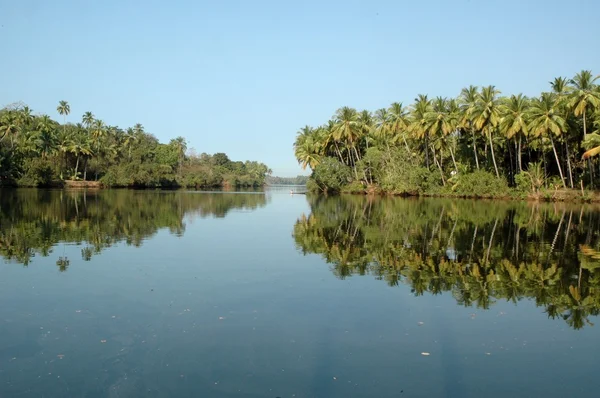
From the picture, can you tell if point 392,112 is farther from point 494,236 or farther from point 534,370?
point 534,370

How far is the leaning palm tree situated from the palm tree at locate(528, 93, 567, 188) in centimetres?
203

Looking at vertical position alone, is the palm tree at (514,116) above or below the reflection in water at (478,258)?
above

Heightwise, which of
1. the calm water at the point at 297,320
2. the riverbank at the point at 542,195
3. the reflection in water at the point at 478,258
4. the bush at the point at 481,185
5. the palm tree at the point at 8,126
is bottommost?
the calm water at the point at 297,320

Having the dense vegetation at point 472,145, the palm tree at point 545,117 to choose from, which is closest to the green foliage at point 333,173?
the dense vegetation at point 472,145

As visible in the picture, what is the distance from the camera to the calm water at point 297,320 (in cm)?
679

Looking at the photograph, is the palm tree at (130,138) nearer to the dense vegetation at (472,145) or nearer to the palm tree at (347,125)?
the dense vegetation at (472,145)

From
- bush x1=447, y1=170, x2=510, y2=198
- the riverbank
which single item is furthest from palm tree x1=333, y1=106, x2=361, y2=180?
bush x1=447, y1=170, x2=510, y2=198

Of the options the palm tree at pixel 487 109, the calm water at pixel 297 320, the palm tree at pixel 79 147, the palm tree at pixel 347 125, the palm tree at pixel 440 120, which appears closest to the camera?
the calm water at pixel 297 320

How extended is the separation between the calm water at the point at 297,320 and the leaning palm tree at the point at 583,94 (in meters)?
35.3

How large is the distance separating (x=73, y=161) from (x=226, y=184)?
56.9m

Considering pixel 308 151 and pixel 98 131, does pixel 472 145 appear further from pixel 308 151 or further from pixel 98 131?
pixel 98 131

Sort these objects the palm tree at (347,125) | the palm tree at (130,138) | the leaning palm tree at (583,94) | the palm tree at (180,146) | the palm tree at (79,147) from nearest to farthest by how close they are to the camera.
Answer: the leaning palm tree at (583,94) < the palm tree at (347,125) < the palm tree at (79,147) < the palm tree at (130,138) < the palm tree at (180,146)

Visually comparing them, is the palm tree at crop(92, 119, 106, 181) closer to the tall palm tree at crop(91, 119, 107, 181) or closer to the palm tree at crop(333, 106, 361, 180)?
the tall palm tree at crop(91, 119, 107, 181)

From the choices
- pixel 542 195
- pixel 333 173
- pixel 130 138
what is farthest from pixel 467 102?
pixel 130 138
